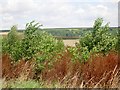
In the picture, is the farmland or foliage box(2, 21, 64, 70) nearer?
the farmland

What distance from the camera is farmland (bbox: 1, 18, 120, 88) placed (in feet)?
25.6

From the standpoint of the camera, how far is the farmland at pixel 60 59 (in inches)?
307

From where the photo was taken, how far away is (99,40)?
1035 cm

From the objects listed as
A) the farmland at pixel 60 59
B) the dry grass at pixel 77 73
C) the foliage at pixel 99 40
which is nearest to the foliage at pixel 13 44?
the farmland at pixel 60 59

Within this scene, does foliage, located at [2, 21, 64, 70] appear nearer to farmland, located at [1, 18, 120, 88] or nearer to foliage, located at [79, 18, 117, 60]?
farmland, located at [1, 18, 120, 88]

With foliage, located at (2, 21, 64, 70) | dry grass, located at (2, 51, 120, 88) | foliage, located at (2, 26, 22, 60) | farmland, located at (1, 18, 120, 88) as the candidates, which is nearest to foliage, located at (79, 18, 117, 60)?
farmland, located at (1, 18, 120, 88)

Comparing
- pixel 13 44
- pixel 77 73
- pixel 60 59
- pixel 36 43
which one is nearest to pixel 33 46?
pixel 36 43

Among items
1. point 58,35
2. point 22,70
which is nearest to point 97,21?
point 58,35

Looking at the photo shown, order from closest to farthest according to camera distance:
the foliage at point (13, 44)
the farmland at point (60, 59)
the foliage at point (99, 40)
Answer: the farmland at point (60, 59)
the foliage at point (99, 40)
the foliage at point (13, 44)

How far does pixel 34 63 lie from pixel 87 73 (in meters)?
2.25

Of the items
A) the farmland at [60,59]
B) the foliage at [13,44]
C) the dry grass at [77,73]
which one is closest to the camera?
the dry grass at [77,73]

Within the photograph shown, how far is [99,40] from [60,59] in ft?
6.67

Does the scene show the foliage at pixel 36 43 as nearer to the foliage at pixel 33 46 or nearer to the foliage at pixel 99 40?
the foliage at pixel 33 46

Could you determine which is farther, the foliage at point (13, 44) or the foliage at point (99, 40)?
the foliage at point (13, 44)
